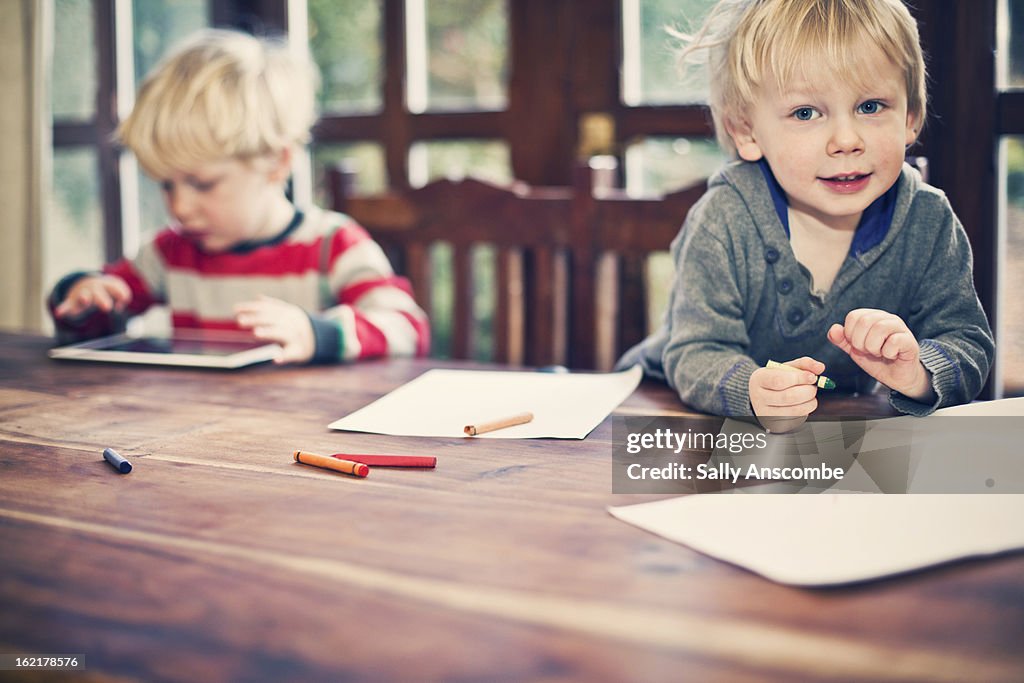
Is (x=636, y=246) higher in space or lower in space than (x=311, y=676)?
higher

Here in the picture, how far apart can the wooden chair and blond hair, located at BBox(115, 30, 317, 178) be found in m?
0.23

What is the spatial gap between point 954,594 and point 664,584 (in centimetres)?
16

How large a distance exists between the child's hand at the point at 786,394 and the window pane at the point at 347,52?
4.51 feet

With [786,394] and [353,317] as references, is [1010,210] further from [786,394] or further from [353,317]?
[353,317]

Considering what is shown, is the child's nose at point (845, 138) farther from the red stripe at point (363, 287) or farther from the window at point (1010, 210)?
the red stripe at point (363, 287)

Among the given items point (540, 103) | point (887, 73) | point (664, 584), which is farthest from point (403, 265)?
point (664, 584)

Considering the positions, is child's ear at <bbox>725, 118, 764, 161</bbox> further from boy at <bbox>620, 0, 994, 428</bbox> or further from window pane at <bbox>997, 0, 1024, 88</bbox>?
window pane at <bbox>997, 0, 1024, 88</bbox>

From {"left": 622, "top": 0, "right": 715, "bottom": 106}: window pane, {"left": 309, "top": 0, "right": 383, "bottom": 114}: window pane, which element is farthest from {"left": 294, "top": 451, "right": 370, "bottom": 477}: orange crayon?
{"left": 309, "top": 0, "right": 383, "bottom": 114}: window pane

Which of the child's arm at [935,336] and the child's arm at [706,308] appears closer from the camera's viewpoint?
the child's arm at [935,336]

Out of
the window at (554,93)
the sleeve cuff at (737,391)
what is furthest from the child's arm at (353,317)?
the sleeve cuff at (737,391)

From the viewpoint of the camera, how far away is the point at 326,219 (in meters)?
1.58

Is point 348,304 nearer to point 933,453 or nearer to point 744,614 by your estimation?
point 933,453

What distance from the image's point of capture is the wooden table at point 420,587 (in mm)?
483

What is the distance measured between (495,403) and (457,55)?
1.10m
